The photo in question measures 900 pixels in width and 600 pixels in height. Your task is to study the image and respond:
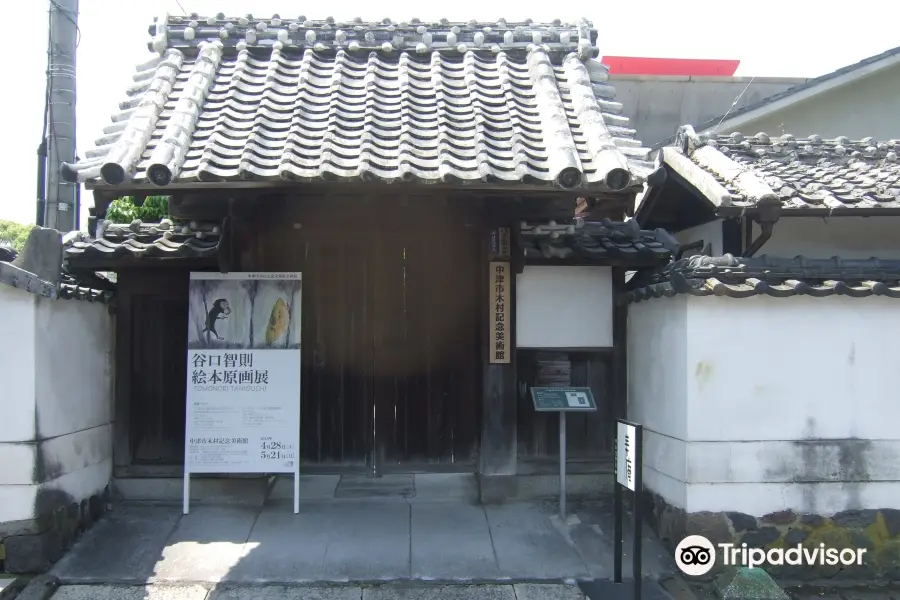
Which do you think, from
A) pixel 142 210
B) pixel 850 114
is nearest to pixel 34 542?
pixel 142 210

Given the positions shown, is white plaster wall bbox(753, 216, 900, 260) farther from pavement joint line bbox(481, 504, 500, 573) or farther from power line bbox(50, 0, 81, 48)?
power line bbox(50, 0, 81, 48)

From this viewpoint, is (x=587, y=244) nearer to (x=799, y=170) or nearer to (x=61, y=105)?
(x=799, y=170)

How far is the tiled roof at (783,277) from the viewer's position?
5.67m

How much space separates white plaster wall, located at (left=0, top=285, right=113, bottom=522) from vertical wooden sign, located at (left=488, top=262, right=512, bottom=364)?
4.11m

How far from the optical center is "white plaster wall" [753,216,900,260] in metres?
7.96

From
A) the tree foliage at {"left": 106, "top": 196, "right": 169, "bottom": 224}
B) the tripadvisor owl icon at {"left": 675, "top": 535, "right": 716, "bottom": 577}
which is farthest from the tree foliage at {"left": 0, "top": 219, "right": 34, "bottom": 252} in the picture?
the tripadvisor owl icon at {"left": 675, "top": 535, "right": 716, "bottom": 577}

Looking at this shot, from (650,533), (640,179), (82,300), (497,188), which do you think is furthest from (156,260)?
(650,533)

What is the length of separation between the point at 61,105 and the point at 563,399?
7.40 metres

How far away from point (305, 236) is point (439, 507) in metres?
3.25

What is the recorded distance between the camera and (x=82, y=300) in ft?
21.0

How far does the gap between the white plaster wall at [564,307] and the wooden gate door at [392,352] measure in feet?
1.83

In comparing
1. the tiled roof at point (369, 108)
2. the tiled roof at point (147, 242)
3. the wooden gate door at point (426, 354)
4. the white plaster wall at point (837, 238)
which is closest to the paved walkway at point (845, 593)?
the wooden gate door at point (426, 354)

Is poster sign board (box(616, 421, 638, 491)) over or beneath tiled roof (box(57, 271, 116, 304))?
beneath

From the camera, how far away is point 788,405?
19.2 feet
